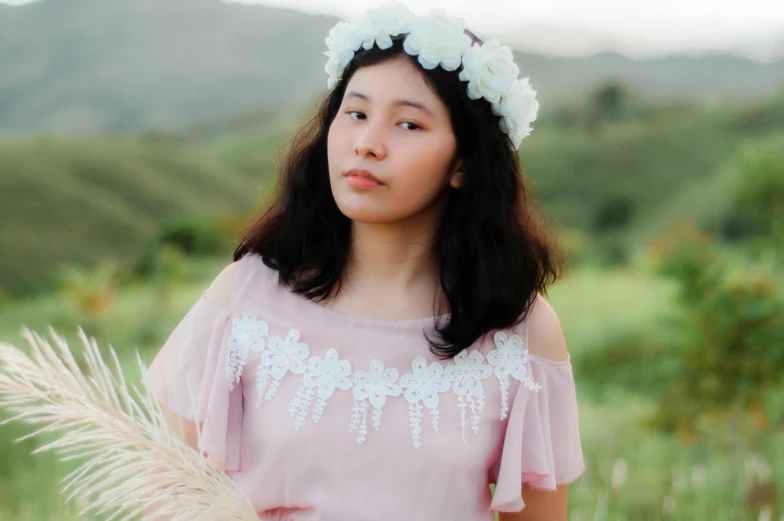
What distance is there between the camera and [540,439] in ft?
5.84

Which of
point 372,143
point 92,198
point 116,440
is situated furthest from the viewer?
point 92,198

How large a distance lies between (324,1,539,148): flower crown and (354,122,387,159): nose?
0.61ft

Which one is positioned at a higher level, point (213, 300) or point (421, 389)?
point (213, 300)

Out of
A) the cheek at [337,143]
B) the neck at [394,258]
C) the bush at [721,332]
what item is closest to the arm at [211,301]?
the neck at [394,258]

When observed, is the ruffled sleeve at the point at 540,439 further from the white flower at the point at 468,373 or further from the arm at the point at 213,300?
the arm at the point at 213,300

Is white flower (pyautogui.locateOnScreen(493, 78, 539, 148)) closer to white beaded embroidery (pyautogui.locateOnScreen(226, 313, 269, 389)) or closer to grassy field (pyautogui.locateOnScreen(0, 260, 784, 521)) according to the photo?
white beaded embroidery (pyautogui.locateOnScreen(226, 313, 269, 389))

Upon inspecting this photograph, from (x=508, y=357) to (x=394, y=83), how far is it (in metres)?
0.63

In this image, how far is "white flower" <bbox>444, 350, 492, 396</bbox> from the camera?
5.65 ft

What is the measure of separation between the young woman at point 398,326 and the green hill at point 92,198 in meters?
6.45

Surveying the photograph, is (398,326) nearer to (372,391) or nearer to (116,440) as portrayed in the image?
(372,391)

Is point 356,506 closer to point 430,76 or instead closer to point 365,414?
point 365,414

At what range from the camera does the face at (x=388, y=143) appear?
1623 mm

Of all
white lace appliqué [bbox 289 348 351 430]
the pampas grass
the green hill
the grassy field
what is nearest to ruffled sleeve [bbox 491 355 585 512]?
white lace appliqué [bbox 289 348 351 430]

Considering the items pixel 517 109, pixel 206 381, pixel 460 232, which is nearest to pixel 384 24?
pixel 517 109
